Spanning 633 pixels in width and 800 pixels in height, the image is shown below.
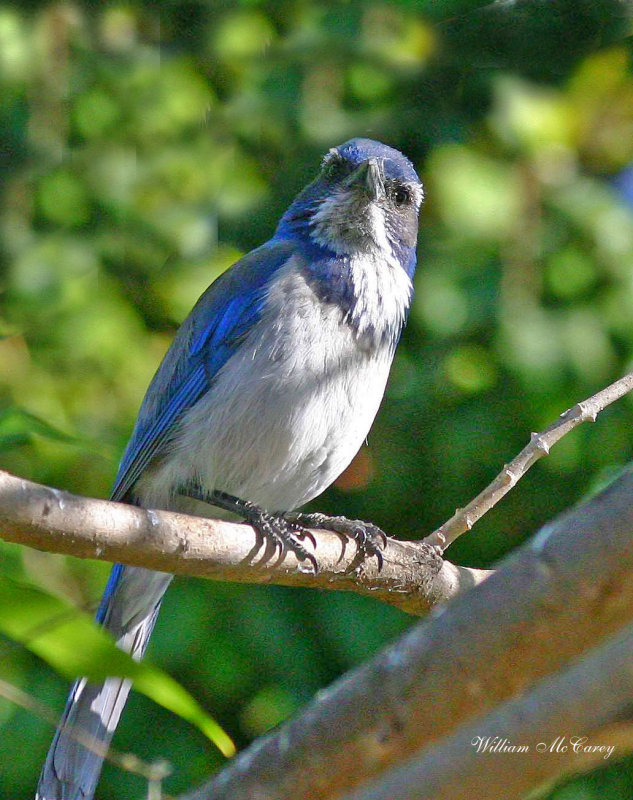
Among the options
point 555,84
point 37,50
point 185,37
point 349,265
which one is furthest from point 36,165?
point 555,84

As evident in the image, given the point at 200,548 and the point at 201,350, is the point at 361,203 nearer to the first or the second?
the point at 201,350

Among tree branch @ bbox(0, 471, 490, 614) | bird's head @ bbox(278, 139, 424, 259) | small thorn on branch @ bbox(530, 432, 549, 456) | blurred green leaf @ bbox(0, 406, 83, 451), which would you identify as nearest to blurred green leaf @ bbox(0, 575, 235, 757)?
tree branch @ bbox(0, 471, 490, 614)

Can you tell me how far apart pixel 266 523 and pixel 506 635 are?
2.00m

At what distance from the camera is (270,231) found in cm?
507

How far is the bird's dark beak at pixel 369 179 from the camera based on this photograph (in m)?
4.27

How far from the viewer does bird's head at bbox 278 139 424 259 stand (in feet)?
13.9

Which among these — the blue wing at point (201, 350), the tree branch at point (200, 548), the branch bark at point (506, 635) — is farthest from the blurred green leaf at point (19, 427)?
the branch bark at point (506, 635)

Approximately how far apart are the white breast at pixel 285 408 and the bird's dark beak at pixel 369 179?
1.59ft

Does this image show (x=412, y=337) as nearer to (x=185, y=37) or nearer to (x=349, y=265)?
(x=349, y=265)

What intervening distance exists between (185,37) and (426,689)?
4453mm

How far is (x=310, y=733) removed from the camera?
5.54ft

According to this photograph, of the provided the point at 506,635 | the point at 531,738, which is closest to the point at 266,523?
the point at 506,635

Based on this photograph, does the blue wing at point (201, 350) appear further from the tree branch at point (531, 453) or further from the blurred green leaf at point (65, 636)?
the blurred green leaf at point (65, 636)
